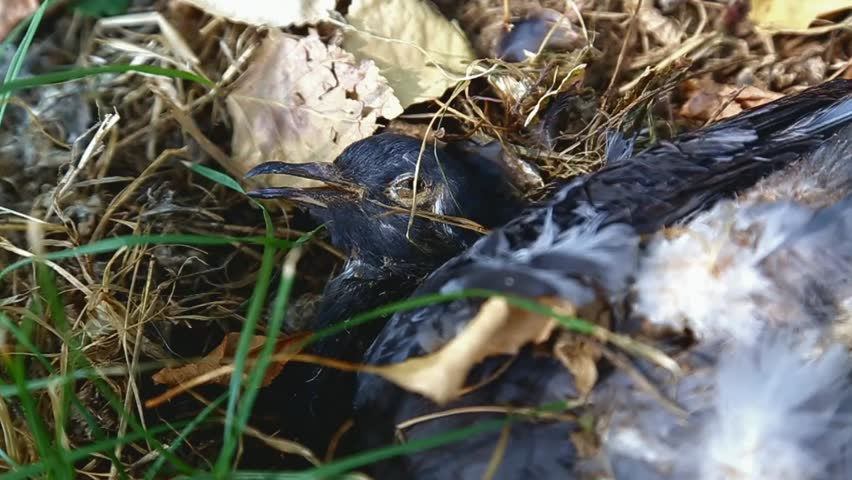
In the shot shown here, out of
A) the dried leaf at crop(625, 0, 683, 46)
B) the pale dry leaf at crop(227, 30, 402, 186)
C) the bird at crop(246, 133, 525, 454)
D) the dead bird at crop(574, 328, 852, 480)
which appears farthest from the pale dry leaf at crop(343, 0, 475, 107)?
the dead bird at crop(574, 328, 852, 480)

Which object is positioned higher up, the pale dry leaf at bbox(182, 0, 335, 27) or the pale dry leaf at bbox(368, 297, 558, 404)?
the pale dry leaf at bbox(368, 297, 558, 404)

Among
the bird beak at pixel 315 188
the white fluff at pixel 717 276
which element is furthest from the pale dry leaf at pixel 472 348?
the bird beak at pixel 315 188

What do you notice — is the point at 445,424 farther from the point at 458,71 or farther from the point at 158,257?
the point at 458,71

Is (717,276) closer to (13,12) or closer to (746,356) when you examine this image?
(746,356)

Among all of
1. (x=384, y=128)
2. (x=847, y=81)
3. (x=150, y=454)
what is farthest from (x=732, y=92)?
(x=150, y=454)

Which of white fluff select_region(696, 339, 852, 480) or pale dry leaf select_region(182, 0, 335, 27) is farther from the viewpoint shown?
pale dry leaf select_region(182, 0, 335, 27)

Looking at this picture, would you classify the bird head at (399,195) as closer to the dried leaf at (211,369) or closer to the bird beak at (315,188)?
the bird beak at (315,188)

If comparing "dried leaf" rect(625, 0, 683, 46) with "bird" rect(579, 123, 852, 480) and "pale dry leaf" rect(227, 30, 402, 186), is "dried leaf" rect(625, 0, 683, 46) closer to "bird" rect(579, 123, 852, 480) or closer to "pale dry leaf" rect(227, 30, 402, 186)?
"pale dry leaf" rect(227, 30, 402, 186)
